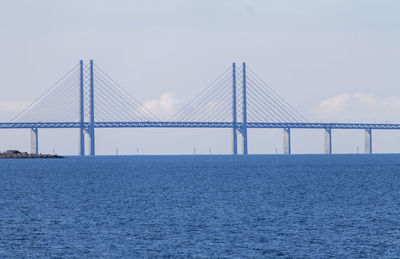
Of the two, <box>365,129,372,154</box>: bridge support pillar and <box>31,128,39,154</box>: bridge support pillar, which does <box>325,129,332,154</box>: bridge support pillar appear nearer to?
<box>365,129,372,154</box>: bridge support pillar

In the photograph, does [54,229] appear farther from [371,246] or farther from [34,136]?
[34,136]

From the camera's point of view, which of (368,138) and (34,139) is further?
(368,138)

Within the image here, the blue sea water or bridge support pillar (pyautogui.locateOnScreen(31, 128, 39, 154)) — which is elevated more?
bridge support pillar (pyautogui.locateOnScreen(31, 128, 39, 154))

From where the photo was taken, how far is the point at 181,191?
47.2 meters

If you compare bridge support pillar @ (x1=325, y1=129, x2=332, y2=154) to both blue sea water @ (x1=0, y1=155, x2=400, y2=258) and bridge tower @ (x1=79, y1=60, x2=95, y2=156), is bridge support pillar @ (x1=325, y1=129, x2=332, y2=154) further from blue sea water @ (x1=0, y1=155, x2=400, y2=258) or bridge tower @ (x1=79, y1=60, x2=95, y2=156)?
blue sea water @ (x1=0, y1=155, x2=400, y2=258)

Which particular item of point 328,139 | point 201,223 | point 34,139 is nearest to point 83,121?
point 34,139

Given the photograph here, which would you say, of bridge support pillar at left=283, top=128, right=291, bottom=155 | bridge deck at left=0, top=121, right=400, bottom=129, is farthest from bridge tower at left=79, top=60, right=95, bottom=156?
bridge support pillar at left=283, top=128, right=291, bottom=155

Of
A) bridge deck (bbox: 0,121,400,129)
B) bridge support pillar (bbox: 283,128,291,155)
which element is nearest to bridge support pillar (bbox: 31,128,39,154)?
bridge deck (bbox: 0,121,400,129)

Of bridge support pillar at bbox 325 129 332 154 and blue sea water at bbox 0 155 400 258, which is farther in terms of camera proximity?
bridge support pillar at bbox 325 129 332 154

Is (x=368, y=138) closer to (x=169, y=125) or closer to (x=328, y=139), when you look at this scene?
(x=328, y=139)

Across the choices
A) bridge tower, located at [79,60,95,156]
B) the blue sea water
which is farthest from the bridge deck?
the blue sea water

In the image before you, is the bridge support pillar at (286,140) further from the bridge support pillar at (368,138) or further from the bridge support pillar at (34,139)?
the bridge support pillar at (34,139)

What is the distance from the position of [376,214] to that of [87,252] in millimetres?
14533

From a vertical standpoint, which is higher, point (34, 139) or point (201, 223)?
point (34, 139)
